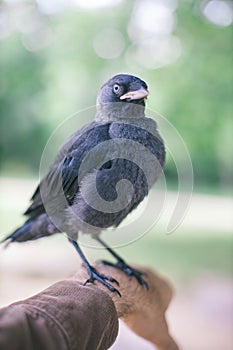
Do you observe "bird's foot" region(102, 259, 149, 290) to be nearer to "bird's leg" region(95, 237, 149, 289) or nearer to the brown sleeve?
"bird's leg" region(95, 237, 149, 289)

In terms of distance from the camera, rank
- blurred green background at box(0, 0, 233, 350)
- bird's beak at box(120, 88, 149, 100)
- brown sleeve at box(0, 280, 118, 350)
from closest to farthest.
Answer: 1. brown sleeve at box(0, 280, 118, 350)
2. bird's beak at box(120, 88, 149, 100)
3. blurred green background at box(0, 0, 233, 350)

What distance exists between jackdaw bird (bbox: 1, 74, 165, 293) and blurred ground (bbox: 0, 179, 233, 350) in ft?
2.71

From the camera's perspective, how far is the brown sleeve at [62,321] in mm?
598

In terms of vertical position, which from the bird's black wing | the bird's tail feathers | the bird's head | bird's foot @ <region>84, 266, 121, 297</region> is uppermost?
the bird's head

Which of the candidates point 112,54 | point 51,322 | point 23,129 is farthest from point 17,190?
point 51,322

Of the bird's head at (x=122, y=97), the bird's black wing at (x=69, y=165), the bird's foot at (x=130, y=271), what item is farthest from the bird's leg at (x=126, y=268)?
the bird's head at (x=122, y=97)

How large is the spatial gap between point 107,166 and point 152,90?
979 millimetres

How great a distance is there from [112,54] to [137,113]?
3.44 feet

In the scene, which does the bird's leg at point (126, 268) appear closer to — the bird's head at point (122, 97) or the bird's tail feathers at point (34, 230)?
the bird's tail feathers at point (34, 230)

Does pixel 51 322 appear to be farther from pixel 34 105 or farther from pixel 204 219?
pixel 204 219

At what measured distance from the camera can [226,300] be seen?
2621 mm

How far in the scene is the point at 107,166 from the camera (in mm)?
852

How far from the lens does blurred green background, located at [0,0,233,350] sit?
204 cm

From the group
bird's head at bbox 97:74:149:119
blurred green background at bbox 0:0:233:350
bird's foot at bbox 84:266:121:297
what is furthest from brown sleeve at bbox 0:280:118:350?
blurred green background at bbox 0:0:233:350
